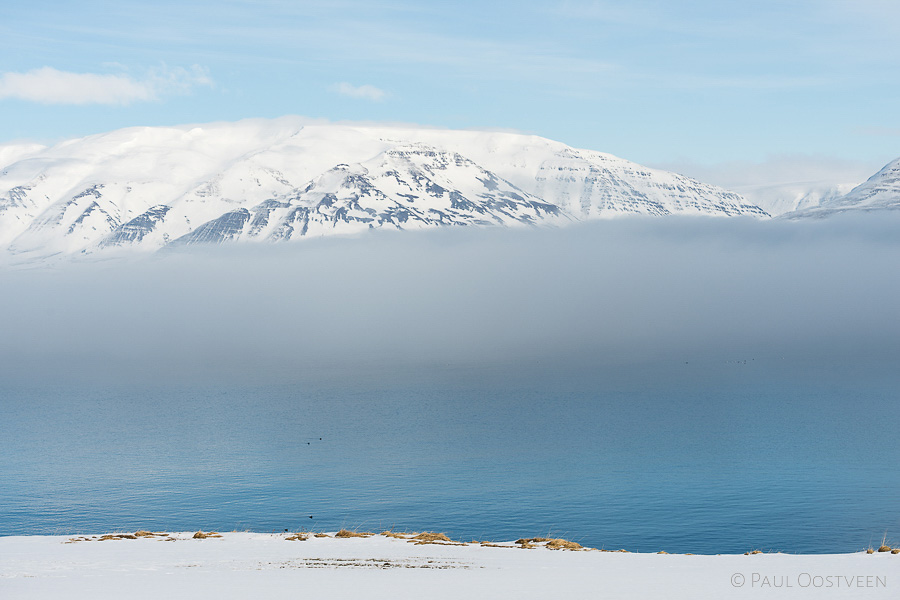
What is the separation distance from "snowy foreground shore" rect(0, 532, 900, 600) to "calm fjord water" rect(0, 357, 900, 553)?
132ft

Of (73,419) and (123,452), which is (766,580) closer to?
(123,452)

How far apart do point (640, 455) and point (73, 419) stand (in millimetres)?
119770

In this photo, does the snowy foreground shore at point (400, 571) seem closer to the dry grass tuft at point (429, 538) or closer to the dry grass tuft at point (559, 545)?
the dry grass tuft at point (559, 545)

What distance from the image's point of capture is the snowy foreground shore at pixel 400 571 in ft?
96.7

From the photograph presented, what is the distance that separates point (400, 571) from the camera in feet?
111

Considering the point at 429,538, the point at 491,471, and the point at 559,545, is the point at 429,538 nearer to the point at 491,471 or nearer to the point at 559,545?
the point at 559,545

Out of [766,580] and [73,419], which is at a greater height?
[73,419]

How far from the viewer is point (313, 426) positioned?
162 meters

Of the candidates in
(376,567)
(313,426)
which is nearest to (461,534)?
(376,567)

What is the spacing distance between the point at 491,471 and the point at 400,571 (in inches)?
3159

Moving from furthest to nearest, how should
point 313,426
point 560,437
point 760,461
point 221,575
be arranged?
point 313,426 → point 560,437 → point 760,461 → point 221,575

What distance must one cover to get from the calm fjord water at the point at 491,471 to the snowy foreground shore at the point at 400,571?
40.3m

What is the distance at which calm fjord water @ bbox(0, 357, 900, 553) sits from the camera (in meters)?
83.5

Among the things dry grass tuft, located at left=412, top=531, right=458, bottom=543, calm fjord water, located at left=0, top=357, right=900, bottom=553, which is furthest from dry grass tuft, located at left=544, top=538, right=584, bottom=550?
calm fjord water, located at left=0, top=357, right=900, bottom=553
